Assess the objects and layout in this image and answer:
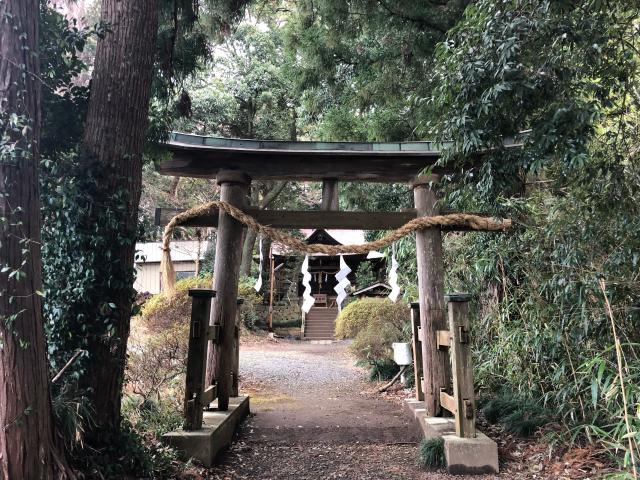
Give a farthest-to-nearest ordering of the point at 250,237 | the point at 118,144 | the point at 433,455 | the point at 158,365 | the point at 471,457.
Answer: the point at 250,237 < the point at 158,365 < the point at 433,455 < the point at 471,457 < the point at 118,144

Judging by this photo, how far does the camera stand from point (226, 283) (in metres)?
5.15

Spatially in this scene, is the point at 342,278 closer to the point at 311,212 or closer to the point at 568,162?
the point at 311,212

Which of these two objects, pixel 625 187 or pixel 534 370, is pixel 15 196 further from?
pixel 534 370

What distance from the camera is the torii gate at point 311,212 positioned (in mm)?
4941

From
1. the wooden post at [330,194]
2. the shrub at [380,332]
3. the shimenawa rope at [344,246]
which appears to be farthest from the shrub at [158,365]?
the shrub at [380,332]

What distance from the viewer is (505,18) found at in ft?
10.8

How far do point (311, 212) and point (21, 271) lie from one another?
10.7ft

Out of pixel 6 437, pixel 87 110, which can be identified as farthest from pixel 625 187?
pixel 6 437

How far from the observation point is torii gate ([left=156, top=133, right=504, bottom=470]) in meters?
4.94

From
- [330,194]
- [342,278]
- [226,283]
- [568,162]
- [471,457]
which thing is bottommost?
[471,457]

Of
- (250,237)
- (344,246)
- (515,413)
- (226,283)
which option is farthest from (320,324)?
(515,413)

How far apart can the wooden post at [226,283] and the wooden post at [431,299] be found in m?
2.03

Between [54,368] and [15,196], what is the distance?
1.18 meters

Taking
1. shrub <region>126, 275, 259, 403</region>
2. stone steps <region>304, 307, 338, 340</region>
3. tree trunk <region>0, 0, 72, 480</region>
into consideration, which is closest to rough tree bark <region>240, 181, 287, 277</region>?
stone steps <region>304, 307, 338, 340</region>
